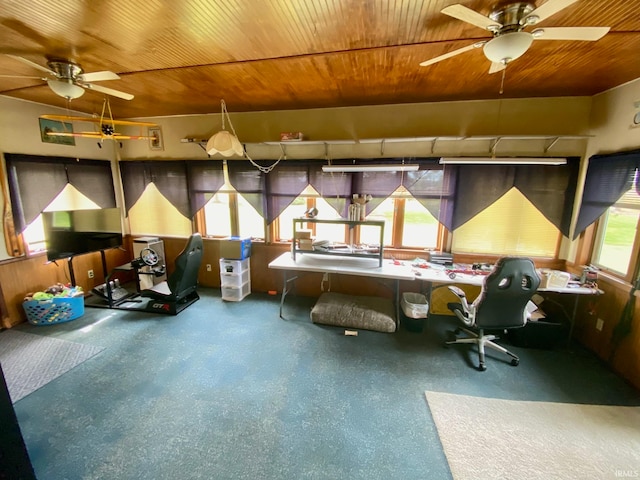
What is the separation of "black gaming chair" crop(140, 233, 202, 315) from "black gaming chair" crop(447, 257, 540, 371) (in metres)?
3.29

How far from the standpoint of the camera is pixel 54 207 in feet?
12.5

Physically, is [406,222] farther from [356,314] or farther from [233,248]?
[233,248]

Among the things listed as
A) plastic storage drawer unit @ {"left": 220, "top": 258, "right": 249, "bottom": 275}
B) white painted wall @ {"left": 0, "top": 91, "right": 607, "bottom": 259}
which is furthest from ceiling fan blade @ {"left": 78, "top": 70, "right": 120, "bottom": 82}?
plastic storage drawer unit @ {"left": 220, "top": 258, "right": 249, "bottom": 275}

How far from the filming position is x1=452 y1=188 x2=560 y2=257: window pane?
343 centimetres

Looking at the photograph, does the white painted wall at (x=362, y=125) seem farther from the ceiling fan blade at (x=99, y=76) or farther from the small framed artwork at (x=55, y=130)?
the ceiling fan blade at (x=99, y=76)

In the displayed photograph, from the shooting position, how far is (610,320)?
272cm

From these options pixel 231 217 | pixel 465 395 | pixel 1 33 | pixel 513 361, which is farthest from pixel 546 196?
pixel 1 33

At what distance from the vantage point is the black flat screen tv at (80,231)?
11.5ft

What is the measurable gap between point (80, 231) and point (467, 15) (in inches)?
192

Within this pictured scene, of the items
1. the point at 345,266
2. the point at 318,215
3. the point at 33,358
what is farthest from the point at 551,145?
the point at 33,358

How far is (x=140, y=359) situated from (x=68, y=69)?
2728 millimetres

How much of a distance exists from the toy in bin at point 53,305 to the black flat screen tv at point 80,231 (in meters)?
0.45

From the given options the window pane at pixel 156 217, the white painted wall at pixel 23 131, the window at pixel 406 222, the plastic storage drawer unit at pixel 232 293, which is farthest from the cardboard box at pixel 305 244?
the white painted wall at pixel 23 131

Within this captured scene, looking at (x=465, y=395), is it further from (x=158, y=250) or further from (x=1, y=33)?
(x=158, y=250)
